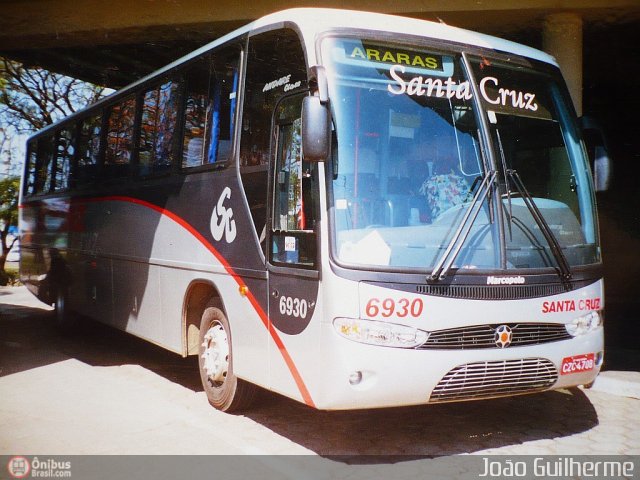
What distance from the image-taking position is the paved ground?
17.5 feet

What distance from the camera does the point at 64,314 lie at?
1107 centimetres

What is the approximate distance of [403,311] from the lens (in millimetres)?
4742

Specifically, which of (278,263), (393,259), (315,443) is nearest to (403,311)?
(393,259)

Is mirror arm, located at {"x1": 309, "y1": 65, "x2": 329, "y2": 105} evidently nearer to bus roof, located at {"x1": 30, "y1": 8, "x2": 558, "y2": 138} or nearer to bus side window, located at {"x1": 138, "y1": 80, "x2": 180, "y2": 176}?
bus roof, located at {"x1": 30, "y1": 8, "x2": 558, "y2": 138}

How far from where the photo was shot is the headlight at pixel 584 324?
5401mm

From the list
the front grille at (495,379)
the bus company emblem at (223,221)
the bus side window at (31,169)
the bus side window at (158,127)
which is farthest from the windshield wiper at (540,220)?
the bus side window at (31,169)

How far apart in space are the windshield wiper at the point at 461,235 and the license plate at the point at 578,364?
1.28 m

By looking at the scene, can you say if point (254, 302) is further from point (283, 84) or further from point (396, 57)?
point (396, 57)

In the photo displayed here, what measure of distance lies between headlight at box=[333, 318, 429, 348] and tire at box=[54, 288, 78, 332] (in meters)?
7.39

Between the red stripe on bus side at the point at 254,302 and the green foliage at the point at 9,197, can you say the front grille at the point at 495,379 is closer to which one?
the red stripe on bus side at the point at 254,302

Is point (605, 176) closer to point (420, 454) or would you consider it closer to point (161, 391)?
point (420, 454)

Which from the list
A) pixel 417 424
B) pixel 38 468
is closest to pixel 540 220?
pixel 417 424

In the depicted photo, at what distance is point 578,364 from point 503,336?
813mm

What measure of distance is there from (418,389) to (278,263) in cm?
141
